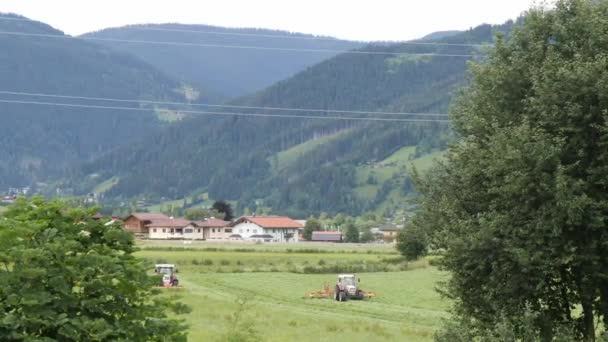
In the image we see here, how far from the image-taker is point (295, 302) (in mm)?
50156

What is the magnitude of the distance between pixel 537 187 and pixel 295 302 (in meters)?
30.3

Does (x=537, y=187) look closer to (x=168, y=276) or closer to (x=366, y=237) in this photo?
(x=168, y=276)

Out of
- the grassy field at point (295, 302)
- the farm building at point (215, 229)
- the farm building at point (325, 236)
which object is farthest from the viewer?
the farm building at point (325, 236)

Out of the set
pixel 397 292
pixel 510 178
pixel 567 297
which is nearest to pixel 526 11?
pixel 510 178

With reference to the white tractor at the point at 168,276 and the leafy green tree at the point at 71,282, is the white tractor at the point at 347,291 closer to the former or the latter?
the white tractor at the point at 168,276

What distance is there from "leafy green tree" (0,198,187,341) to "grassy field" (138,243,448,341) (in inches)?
71.8

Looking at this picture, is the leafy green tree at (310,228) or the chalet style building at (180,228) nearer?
the chalet style building at (180,228)

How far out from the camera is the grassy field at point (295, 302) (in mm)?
33594

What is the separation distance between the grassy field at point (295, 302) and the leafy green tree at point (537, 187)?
13.0 ft

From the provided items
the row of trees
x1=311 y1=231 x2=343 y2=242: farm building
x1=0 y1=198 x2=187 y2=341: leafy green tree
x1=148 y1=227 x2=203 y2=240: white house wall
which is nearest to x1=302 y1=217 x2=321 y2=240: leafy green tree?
the row of trees

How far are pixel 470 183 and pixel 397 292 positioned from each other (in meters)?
33.9

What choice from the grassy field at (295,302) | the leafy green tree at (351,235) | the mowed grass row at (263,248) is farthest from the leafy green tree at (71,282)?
the leafy green tree at (351,235)

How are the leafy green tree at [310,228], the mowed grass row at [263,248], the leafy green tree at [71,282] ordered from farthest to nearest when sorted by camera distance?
the leafy green tree at [310,228], the mowed grass row at [263,248], the leafy green tree at [71,282]

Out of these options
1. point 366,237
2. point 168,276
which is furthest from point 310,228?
point 168,276
